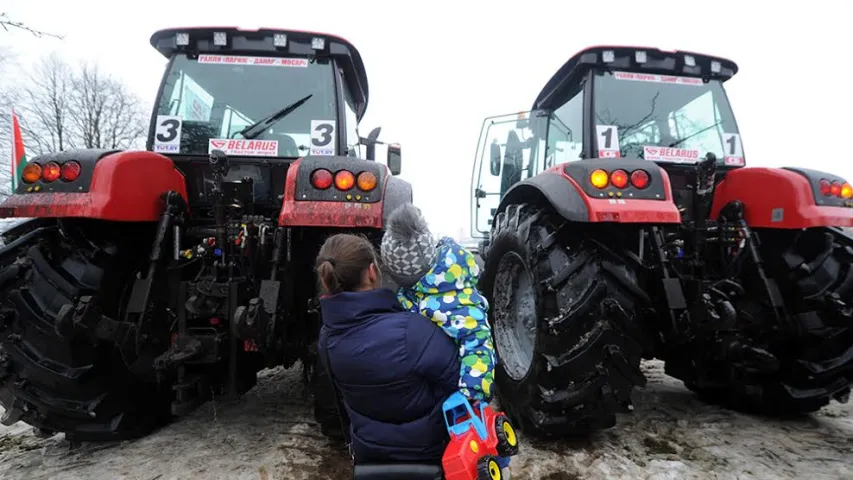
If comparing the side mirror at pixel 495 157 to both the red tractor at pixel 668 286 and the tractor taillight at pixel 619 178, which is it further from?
the tractor taillight at pixel 619 178

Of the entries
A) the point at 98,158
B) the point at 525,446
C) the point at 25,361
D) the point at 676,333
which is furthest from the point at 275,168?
the point at 676,333

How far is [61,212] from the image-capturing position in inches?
94.1

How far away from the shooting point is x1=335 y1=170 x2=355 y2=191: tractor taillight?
262cm

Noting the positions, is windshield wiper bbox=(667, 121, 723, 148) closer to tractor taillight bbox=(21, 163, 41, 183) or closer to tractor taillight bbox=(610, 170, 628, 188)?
tractor taillight bbox=(610, 170, 628, 188)

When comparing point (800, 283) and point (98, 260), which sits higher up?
point (98, 260)

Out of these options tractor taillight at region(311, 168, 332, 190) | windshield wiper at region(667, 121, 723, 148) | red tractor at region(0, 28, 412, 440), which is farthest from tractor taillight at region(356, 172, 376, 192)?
windshield wiper at region(667, 121, 723, 148)

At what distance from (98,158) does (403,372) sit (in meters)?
2.19

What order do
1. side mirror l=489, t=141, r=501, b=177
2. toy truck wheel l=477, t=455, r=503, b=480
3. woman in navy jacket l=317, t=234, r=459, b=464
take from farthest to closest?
side mirror l=489, t=141, r=501, b=177, woman in navy jacket l=317, t=234, r=459, b=464, toy truck wheel l=477, t=455, r=503, b=480

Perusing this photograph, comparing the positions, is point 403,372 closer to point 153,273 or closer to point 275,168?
point 153,273

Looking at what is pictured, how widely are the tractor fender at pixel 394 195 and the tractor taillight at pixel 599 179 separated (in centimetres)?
109

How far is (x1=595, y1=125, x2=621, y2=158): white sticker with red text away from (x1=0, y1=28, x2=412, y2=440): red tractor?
1.76m

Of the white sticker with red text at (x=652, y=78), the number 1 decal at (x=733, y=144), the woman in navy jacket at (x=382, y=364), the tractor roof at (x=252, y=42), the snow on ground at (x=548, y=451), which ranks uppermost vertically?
the tractor roof at (x=252, y=42)

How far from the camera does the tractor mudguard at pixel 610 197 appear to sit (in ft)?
7.94

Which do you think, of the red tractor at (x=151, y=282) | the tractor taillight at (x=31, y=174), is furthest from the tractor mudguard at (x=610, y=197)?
the tractor taillight at (x=31, y=174)
